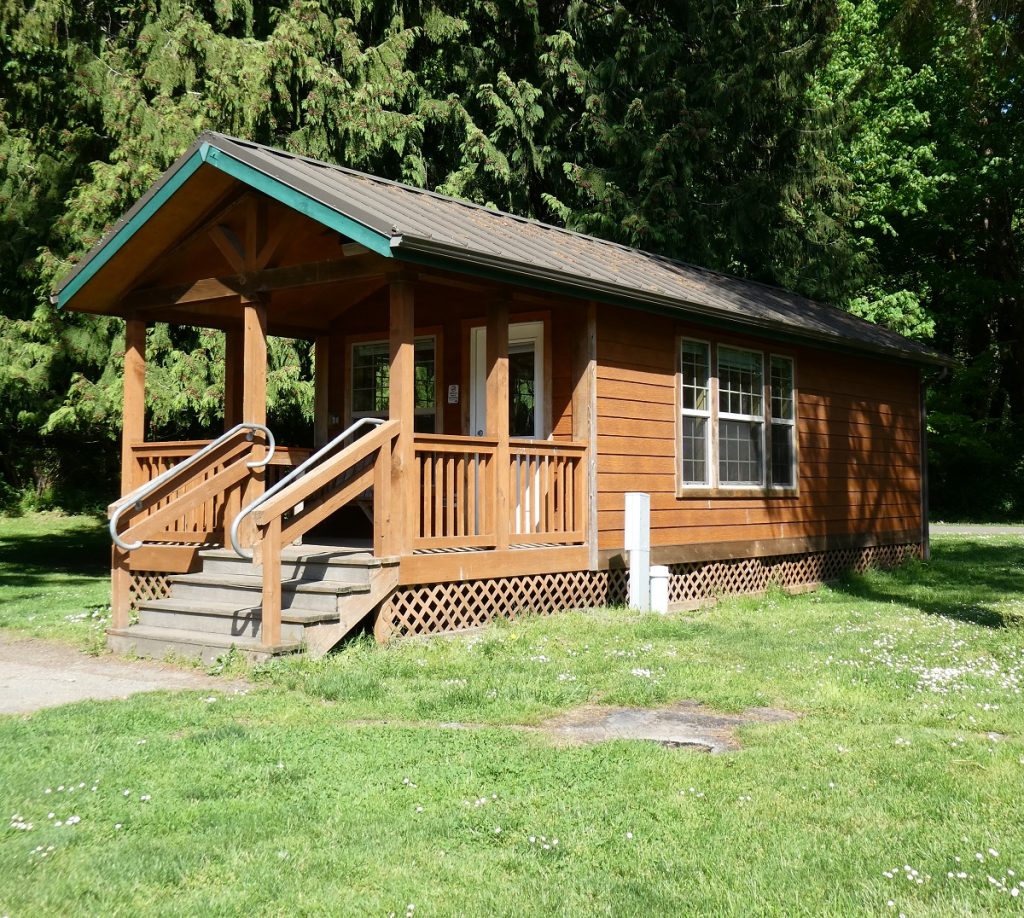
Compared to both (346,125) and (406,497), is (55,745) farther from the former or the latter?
(346,125)

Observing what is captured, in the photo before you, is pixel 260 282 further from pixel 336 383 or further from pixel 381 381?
pixel 336 383

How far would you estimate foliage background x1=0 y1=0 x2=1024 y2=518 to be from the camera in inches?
599

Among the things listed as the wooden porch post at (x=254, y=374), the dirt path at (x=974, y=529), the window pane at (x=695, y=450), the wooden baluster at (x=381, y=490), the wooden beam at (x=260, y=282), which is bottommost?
the dirt path at (x=974, y=529)

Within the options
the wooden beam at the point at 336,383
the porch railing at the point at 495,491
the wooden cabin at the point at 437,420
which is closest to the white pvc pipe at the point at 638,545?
the wooden cabin at the point at 437,420

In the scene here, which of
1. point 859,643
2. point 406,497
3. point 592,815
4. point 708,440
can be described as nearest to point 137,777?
point 592,815

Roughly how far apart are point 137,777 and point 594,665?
3.72m

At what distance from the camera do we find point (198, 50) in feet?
52.0

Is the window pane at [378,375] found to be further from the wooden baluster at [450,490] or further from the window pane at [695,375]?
the wooden baluster at [450,490]

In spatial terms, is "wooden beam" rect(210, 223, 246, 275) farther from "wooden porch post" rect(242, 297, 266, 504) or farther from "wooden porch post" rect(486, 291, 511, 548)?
"wooden porch post" rect(486, 291, 511, 548)

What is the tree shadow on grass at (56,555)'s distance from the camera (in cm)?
1688

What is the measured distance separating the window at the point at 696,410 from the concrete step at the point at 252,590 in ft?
16.3

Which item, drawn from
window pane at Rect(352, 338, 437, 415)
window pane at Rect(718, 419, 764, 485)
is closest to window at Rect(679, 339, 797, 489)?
window pane at Rect(718, 419, 764, 485)

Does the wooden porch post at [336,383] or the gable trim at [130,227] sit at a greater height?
the gable trim at [130,227]

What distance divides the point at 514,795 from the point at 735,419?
8.65 metres
